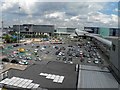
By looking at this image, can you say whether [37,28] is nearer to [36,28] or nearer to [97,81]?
[36,28]

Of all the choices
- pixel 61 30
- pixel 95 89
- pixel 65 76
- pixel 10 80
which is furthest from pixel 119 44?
pixel 61 30

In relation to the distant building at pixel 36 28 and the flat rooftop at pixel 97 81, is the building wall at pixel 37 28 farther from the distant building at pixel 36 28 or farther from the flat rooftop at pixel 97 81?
the flat rooftop at pixel 97 81

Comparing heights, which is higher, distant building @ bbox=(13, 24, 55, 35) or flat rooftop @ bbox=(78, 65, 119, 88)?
distant building @ bbox=(13, 24, 55, 35)

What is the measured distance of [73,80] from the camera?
39.9 ft

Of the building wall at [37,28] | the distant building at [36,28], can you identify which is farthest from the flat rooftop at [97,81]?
the building wall at [37,28]

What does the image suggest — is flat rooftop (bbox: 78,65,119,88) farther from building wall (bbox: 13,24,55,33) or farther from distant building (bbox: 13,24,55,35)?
building wall (bbox: 13,24,55,33)

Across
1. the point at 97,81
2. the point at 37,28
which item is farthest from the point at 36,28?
the point at 97,81

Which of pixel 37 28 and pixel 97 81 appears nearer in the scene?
pixel 97 81

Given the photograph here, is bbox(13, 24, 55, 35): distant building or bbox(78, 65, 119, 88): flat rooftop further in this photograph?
bbox(13, 24, 55, 35): distant building

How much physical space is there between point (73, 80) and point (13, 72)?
19.6 ft

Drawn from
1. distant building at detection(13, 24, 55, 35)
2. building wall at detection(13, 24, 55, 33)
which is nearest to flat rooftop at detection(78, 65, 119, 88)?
distant building at detection(13, 24, 55, 35)

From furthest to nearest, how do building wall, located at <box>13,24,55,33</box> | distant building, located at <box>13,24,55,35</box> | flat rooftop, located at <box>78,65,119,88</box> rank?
building wall, located at <box>13,24,55,33</box>, distant building, located at <box>13,24,55,35</box>, flat rooftop, located at <box>78,65,119,88</box>

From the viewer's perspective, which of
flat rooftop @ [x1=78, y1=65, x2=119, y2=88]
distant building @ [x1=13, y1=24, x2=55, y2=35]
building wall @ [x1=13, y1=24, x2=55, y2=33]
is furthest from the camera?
building wall @ [x1=13, y1=24, x2=55, y2=33]

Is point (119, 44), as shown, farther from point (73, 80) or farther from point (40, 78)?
point (40, 78)
